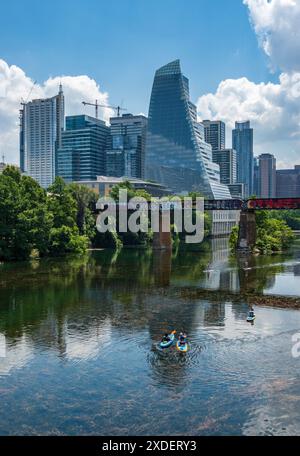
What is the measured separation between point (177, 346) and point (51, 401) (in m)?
11.0

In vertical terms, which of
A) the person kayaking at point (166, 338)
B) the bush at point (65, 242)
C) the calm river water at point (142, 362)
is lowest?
the calm river water at point (142, 362)

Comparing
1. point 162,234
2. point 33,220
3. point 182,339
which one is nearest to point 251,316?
point 182,339

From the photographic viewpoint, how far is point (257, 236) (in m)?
111

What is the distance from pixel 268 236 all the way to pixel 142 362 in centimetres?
8346

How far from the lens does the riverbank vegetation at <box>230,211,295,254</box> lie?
353ft

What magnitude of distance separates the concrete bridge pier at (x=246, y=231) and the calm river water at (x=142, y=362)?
144ft

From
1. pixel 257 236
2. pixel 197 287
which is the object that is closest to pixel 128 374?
pixel 197 287

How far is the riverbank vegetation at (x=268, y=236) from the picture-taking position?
108 meters

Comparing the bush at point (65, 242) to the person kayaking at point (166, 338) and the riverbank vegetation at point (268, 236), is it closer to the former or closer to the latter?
the riverbank vegetation at point (268, 236)

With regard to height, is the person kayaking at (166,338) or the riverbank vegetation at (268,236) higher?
the riverbank vegetation at (268,236)

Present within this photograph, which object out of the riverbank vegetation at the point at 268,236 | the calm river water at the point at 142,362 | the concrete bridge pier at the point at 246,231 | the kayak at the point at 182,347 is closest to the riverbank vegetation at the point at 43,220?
the calm river water at the point at 142,362

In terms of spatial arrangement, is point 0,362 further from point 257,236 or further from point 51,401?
point 257,236

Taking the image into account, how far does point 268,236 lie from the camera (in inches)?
4375

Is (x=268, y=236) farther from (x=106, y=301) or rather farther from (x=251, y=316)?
(x=251, y=316)
